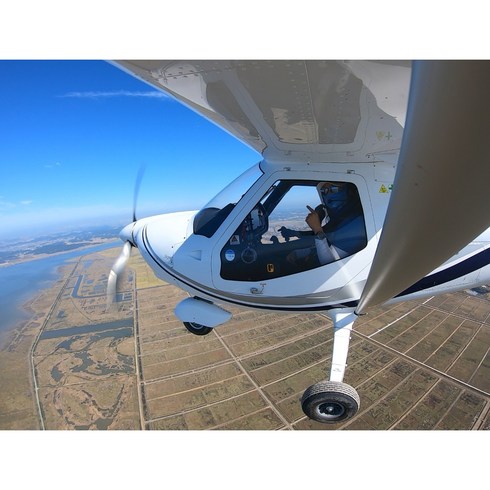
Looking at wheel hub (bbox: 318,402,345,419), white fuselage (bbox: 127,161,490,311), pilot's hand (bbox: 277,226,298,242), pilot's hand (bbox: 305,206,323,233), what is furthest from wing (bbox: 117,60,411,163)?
wheel hub (bbox: 318,402,345,419)

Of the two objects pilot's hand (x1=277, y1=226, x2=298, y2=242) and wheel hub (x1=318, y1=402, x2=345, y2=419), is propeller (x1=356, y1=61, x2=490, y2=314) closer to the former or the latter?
pilot's hand (x1=277, y1=226, x2=298, y2=242)

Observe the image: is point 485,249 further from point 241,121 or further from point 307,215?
point 241,121

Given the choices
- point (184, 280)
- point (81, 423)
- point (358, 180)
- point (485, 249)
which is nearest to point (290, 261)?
point (358, 180)

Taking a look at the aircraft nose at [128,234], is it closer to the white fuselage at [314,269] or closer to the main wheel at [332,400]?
the white fuselage at [314,269]

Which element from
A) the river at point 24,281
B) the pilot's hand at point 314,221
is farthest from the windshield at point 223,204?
the river at point 24,281

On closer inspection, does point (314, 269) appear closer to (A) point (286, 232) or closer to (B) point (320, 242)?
(B) point (320, 242)

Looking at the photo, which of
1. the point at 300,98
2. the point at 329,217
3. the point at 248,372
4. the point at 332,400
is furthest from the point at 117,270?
the point at 248,372
